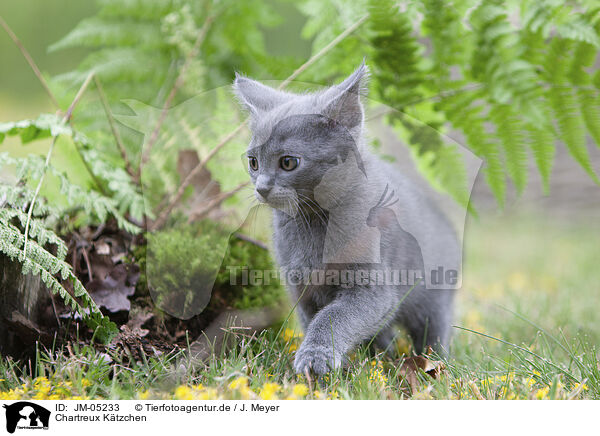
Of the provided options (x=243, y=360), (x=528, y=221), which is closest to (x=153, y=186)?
(x=243, y=360)

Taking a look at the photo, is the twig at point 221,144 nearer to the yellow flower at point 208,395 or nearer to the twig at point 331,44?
the twig at point 331,44

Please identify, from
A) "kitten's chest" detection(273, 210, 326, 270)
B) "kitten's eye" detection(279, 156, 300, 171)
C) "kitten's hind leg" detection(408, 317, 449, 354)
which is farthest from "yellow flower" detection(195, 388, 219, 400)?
"kitten's hind leg" detection(408, 317, 449, 354)

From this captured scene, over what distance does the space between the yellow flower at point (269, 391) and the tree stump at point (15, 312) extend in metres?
0.67

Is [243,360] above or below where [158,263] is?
below

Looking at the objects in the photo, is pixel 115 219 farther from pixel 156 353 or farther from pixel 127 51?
pixel 127 51

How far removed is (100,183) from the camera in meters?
2.02

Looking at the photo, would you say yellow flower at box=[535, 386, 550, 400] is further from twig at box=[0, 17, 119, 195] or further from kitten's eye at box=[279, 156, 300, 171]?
twig at box=[0, 17, 119, 195]

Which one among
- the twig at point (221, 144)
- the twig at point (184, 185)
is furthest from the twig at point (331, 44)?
the twig at point (184, 185)

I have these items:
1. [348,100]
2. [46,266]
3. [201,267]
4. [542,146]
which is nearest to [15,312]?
[46,266]

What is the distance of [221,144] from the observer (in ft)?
6.39

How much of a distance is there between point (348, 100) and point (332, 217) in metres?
0.33

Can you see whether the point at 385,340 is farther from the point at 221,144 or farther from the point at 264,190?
the point at 221,144
